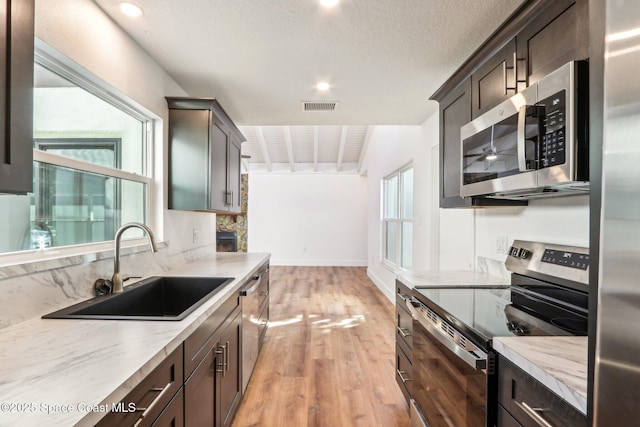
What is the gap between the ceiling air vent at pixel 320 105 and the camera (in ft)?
9.55

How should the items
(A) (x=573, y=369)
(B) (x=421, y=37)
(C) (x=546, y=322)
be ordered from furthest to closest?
(B) (x=421, y=37) → (C) (x=546, y=322) → (A) (x=573, y=369)

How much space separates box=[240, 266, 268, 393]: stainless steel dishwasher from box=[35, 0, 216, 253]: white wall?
0.75 metres

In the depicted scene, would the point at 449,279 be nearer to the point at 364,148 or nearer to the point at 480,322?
the point at 480,322

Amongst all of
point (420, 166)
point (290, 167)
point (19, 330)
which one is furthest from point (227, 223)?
point (19, 330)

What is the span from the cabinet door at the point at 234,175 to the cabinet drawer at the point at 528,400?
2.53 m

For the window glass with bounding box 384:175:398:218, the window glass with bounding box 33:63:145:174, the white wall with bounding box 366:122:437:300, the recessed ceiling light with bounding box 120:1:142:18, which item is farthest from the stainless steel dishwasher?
the window glass with bounding box 384:175:398:218

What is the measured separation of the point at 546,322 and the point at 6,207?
7.28 ft

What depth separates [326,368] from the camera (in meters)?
2.64

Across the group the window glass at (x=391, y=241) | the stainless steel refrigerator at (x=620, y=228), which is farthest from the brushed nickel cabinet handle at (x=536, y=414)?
the window glass at (x=391, y=241)

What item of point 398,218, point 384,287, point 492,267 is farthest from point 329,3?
point 384,287

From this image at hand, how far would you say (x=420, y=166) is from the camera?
3643mm

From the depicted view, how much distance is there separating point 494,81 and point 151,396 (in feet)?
6.49

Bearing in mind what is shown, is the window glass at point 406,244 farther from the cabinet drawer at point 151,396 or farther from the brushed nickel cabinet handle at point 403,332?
the cabinet drawer at point 151,396

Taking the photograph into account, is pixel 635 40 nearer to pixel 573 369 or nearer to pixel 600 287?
pixel 600 287
